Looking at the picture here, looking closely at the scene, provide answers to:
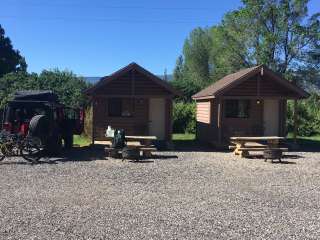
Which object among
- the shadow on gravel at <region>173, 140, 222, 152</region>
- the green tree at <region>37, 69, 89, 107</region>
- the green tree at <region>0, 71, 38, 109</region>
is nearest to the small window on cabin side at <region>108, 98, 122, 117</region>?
the shadow on gravel at <region>173, 140, 222, 152</region>

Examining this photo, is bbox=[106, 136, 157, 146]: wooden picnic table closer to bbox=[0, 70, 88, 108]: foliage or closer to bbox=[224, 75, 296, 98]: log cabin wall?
bbox=[224, 75, 296, 98]: log cabin wall

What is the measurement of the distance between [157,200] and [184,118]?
22.1 m

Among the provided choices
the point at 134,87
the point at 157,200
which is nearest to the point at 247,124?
the point at 134,87

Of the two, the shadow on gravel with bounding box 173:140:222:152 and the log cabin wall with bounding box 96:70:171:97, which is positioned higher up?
the log cabin wall with bounding box 96:70:171:97

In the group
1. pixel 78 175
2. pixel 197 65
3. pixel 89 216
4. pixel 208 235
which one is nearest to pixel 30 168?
pixel 78 175

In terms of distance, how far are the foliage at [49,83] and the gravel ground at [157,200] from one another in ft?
74.2

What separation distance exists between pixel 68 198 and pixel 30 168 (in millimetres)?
4562

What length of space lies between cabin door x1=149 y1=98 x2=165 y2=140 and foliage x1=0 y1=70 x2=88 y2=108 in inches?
587

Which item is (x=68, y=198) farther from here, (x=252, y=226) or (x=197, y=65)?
(x=197, y=65)

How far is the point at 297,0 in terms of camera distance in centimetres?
4459

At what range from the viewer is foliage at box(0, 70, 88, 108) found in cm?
3791

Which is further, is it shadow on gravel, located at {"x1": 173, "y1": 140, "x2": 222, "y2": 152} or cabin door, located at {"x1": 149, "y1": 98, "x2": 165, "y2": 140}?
cabin door, located at {"x1": 149, "y1": 98, "x2": 165, "y2": 140}

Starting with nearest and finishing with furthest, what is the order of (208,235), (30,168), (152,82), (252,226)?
(208,235), (252,226), (30,168), (152,82)

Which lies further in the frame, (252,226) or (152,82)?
(152,82)
